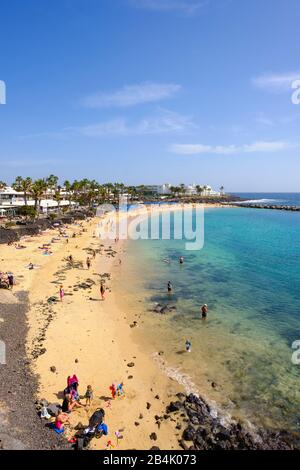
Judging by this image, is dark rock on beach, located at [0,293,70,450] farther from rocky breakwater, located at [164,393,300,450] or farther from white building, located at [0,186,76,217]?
white building, located at [0,186,76,217]

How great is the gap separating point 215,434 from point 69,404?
6.43 m

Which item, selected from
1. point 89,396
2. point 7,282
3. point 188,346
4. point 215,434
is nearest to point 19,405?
point 89,396

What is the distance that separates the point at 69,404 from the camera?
14.3m

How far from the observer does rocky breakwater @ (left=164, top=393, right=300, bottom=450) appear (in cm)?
1288

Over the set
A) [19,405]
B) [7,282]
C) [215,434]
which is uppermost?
[7,282]

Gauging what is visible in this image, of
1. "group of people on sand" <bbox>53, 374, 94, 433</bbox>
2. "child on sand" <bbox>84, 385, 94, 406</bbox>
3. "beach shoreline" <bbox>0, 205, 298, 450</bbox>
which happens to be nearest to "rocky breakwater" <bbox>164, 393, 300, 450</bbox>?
"beach shoreline" <bbox>0, 205, 298, 450</bbox>

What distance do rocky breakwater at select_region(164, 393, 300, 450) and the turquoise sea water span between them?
0.85 metres

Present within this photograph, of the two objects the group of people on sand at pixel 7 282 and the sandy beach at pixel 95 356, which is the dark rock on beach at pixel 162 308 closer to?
the sandy beach at pixel 95 356

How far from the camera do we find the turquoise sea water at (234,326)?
16.3 meters

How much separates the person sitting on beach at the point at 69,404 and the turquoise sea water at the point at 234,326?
6.34 m

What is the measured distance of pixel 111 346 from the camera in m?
20.8

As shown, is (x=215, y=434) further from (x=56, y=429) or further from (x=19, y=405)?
(x=19, y=405)

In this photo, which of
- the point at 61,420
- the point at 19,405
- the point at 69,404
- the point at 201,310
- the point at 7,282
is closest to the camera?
A: the point at 61,420
